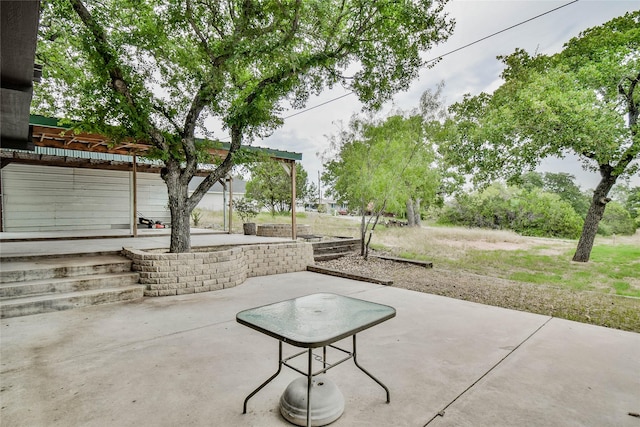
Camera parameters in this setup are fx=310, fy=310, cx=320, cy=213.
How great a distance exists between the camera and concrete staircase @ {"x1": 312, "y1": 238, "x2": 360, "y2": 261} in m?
9.20

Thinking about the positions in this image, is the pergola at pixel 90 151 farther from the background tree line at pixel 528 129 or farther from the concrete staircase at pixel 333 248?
the background tree line at pixel 528 129

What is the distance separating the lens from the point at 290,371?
2.69m

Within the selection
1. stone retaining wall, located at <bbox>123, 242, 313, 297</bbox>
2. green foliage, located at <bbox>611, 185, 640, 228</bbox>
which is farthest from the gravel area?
green foliage, located at <bbox>611, 185, 640, 228</bbox>

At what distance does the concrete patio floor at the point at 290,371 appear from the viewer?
2064mm

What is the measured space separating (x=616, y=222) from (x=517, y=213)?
4.36 metres

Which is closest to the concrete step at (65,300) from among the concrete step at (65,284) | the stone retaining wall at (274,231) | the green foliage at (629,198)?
the concrete step at (65,284)

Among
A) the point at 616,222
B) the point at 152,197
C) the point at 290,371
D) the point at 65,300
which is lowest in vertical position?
the point at 290,371

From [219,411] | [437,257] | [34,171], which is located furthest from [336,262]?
[34,171]

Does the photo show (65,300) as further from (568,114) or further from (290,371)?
(568,114)

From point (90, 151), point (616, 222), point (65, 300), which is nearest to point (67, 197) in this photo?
point (90, 151)

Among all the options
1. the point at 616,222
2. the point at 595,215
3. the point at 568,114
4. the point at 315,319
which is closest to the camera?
the point at 315,319

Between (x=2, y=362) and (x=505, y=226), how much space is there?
21024mm

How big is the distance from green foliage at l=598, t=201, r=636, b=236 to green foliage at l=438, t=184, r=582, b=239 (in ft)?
3.15

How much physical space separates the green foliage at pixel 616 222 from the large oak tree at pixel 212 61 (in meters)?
13.8
